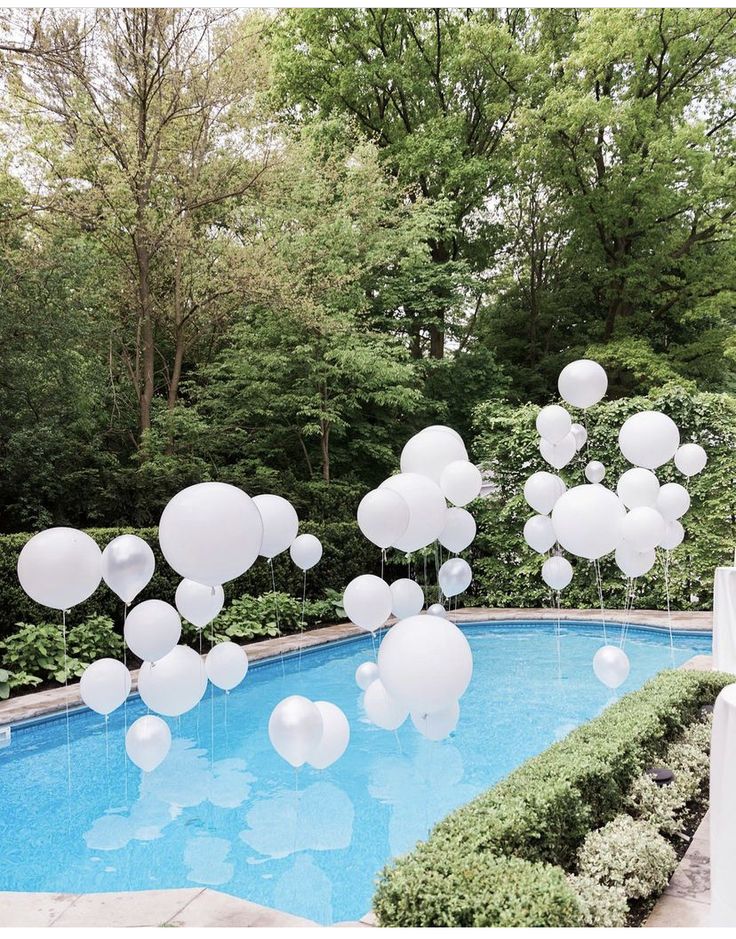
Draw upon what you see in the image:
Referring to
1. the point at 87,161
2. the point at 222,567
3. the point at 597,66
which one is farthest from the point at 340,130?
the point at 222,567

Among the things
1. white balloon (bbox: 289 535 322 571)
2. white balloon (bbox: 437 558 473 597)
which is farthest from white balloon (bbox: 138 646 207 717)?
white balloon (bbox: 437 558 473 597)

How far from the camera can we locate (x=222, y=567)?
12.6 feet

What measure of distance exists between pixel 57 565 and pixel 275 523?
1.65 m

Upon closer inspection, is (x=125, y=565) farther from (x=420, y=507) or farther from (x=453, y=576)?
(x=453, y=576)

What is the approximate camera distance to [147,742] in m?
4.71

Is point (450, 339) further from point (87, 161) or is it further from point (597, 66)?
point (87, 161)

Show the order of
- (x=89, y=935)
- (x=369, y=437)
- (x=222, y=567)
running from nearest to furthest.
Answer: (x=89, y=935), (x=222, y=567), (x=369, y=437)

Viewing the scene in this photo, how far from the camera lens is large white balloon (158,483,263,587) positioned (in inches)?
148

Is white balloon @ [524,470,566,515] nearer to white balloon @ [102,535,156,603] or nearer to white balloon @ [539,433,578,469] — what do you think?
white balloon @ [539,433,578,469]

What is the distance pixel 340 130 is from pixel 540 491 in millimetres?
11241

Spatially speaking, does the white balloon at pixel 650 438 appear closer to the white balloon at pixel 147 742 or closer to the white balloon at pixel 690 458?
the white balloon at pixel 690 458

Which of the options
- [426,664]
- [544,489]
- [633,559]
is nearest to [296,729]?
[426,664]

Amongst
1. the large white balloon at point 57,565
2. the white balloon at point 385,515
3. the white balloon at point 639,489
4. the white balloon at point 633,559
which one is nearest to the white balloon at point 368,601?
the white balloon at point 385,515

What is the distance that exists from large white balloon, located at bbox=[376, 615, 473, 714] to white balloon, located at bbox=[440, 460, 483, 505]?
248 cm
